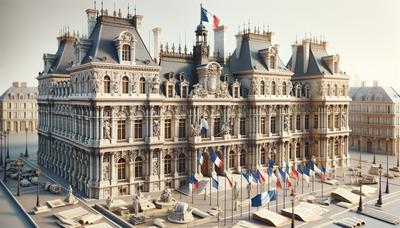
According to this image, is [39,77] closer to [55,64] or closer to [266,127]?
[55,64]

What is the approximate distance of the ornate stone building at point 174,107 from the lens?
44.6 m

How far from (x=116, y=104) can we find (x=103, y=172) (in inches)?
321

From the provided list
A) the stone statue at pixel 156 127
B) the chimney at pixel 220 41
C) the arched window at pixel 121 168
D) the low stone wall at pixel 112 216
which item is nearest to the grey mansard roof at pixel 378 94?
the chimney at pixel 220 41

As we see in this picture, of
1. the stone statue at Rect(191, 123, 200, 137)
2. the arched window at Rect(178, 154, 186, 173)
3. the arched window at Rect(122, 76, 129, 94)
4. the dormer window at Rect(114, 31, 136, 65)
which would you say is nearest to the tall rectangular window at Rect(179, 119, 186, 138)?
the stone statue at Rect(191, 123, 200, 137)

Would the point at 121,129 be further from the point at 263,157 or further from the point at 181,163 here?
the point at 263,157

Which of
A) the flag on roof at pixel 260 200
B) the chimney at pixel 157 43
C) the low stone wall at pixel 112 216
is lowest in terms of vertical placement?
the low stone wall at pixel 112 216

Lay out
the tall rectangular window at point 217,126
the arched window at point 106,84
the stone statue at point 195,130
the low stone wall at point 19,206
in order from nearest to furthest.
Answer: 1. the low stone wall at point 19,206
2. the arched window at point 106,84
3. the stone statue at point 195,130
4. the tall rectangular window at point 217,126

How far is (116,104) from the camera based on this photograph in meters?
44.3

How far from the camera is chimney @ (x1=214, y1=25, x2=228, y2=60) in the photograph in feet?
196

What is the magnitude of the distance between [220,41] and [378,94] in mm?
42834

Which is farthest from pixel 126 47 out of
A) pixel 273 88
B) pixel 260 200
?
pixel 273 88

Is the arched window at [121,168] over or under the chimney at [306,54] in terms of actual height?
under

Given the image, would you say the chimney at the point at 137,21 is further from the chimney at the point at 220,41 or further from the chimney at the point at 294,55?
the chimney at the point at 294,55

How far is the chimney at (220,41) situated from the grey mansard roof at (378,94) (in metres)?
42.2
